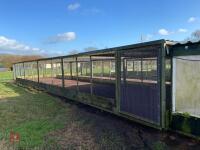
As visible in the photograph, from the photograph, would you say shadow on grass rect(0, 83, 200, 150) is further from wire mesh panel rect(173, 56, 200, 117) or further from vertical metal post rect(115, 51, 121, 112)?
wire mesh panel rect(173, 56, 200, 117)

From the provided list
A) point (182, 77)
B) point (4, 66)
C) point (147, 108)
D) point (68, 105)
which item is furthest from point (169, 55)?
point (4, 66)

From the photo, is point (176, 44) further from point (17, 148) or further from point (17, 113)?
point (17, 113)

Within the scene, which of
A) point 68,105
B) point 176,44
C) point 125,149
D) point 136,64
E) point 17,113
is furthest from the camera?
point 136,64

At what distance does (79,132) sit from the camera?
194 inches

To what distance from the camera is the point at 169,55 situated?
4395 mm

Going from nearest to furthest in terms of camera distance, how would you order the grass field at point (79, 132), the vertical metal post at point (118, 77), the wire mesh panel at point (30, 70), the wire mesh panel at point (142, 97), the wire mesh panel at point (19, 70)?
1. the grass field at point (79, 132)
2. the wire mesh panel at point (142, 97)
3. the vertical metal post at point (118, 77)
4. the wire mesh panel at point (30, 70)
5. the wire mesh panel at point (19, 70)

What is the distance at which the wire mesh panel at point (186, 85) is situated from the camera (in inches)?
166

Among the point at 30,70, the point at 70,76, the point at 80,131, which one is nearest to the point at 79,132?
the point at 80,131

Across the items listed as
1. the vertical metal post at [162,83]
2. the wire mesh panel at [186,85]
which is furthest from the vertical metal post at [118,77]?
the wire mesh panel at [186,85]

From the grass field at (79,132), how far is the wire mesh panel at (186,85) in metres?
0.66

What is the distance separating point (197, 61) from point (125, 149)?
2262 millimetres

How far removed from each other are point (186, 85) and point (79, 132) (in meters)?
2.67

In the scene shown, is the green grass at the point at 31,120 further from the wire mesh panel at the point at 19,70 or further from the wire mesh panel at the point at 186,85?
the wire mesh panel at the point at 19,70

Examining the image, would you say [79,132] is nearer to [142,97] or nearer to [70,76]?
[142,97]
